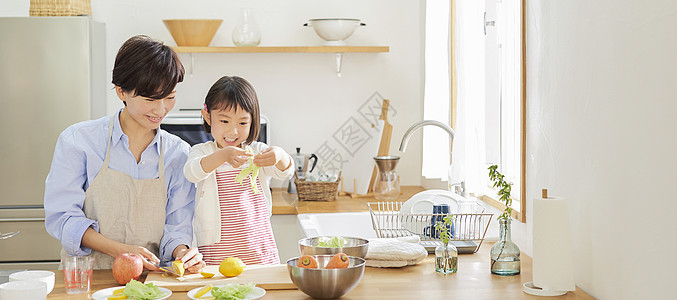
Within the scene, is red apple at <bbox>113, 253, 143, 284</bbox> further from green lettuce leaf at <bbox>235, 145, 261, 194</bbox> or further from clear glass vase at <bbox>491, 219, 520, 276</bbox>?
clear glass vase at <bbox>491, 219, 520, 276</bbox>

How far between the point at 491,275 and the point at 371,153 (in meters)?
1.75

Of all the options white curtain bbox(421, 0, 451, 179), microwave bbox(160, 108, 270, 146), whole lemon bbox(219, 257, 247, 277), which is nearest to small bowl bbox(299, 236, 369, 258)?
whole lemon bbox(219, 257, 247, 277)

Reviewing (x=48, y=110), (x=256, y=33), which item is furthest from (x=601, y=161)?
(x=48, y=110)

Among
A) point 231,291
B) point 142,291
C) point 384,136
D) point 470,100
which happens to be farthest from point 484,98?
point 142,291

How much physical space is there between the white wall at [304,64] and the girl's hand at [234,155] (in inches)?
76.4

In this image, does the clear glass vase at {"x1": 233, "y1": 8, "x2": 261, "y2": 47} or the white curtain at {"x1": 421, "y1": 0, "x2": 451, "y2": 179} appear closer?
the white curtain at {"x1": 421, "y1": 0, "x2": 451, "y2": 179}

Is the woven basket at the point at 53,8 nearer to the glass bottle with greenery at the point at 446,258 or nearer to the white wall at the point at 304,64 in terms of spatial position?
the white wall at the point at 304,64

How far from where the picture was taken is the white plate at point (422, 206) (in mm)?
2031

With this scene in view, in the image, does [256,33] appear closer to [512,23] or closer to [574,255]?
[512,23]

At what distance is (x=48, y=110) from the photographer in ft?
10.4

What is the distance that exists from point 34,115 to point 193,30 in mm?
835

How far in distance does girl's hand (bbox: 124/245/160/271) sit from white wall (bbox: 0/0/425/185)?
1.91 meters

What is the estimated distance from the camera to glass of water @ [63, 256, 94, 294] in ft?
4.98

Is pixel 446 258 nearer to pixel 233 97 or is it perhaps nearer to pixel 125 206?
pixel 233 97
